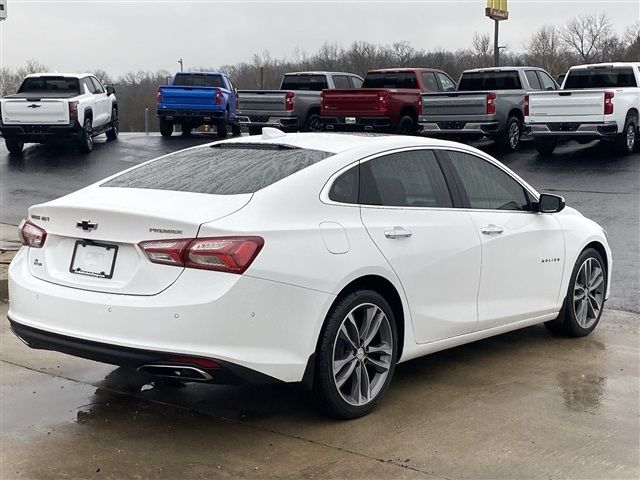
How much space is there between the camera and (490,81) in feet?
67.9

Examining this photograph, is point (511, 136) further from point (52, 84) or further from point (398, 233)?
point (398, 233)

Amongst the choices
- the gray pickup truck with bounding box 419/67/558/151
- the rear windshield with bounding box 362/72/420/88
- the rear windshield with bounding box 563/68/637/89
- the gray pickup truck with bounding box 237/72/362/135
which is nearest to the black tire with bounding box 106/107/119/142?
the gray pickup truck with bounding box 237/72/362/135

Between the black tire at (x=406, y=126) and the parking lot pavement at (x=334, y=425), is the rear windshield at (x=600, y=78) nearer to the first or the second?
the black tire at (x=406, y=126)

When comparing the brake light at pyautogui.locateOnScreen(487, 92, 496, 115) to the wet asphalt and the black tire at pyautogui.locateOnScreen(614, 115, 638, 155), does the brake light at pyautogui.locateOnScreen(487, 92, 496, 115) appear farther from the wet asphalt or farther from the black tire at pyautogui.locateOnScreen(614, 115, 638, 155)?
the black tire at pyautogui.locateOnScreen(614, 115, 638, 155)

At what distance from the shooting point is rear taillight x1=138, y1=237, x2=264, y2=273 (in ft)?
14.1

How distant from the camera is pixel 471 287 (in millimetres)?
5621

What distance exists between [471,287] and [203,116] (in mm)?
18465

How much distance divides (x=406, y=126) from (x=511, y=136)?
2.45 meters

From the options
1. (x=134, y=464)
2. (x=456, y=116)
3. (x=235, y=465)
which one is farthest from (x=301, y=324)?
(x=456, y=116)

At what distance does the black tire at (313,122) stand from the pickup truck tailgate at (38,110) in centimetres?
592

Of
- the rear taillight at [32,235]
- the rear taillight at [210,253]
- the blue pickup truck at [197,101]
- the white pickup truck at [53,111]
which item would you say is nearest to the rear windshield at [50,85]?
the white pickup truck at [53,111]

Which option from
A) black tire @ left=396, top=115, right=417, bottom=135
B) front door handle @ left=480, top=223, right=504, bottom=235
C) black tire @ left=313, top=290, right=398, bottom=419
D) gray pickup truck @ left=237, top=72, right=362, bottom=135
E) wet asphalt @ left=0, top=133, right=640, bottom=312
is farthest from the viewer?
gray pickup truck @ left=237, top=72, right=362, bottom=135

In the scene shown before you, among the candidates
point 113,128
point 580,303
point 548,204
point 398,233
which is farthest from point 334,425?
point 113,128

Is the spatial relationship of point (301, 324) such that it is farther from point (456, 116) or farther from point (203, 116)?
point (203, 116)
